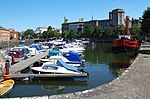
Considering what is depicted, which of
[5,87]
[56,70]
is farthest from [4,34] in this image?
[5,87]

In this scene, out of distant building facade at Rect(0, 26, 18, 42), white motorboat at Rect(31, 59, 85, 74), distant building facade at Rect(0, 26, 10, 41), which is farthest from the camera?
distant building facade at Rect(0, 26, 18, 42)

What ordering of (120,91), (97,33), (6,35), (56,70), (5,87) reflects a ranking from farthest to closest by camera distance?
(97,33)
(6,35)
(56,70)
(5,87)
(120,91)

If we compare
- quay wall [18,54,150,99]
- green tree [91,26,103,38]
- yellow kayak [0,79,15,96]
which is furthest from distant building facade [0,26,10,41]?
quay wall [18,54,150,99]

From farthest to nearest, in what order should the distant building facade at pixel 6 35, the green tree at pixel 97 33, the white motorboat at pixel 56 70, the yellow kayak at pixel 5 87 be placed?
1. the green tree at pixel 97 33
2. the distant building facade at pixel 6 35
3. the white motorboat at pixel 56 70
4. the yellow kayak at pixel 5 87

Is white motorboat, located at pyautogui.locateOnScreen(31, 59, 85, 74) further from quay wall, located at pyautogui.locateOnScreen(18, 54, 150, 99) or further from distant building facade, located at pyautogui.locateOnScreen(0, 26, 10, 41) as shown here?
distant building facade, located at pyautogui.locateOnScreen(0, 26, 10, 41)

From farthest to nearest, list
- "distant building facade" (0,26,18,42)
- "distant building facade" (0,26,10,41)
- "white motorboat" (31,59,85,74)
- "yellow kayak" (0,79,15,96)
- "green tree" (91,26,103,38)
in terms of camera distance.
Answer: "green tree" (91,26,103,38) < "distant building facade" (0,26,18,42) < "distant building facade" (0,26,10,41) < "white motorboat" (31,59,85,74) < "yellow kayak" (0,79,15,96)

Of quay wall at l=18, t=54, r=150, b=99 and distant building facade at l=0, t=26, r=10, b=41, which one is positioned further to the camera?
distant building facade at l=0, t=26, r=10, b=41

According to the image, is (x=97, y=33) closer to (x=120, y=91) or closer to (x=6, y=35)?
(x=6, y=35)

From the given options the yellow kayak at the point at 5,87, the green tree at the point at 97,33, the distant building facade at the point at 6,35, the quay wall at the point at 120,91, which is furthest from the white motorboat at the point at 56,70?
the green tree at the point at 97,33

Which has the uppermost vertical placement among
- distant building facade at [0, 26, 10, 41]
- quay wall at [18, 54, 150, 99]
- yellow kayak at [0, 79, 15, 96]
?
distant building facade at [0, 26, 10, 41]

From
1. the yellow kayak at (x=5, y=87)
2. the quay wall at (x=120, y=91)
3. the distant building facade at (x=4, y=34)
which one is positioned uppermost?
the distant building facade at (x=4, y=34)

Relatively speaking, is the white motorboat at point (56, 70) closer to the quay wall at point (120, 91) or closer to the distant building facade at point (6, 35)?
the quay wall at point (120, 91)

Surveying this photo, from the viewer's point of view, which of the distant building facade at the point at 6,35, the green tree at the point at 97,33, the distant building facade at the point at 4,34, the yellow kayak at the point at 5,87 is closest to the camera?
the yellow kayak at the point at 5,87

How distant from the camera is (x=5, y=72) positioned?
82.4 feet
